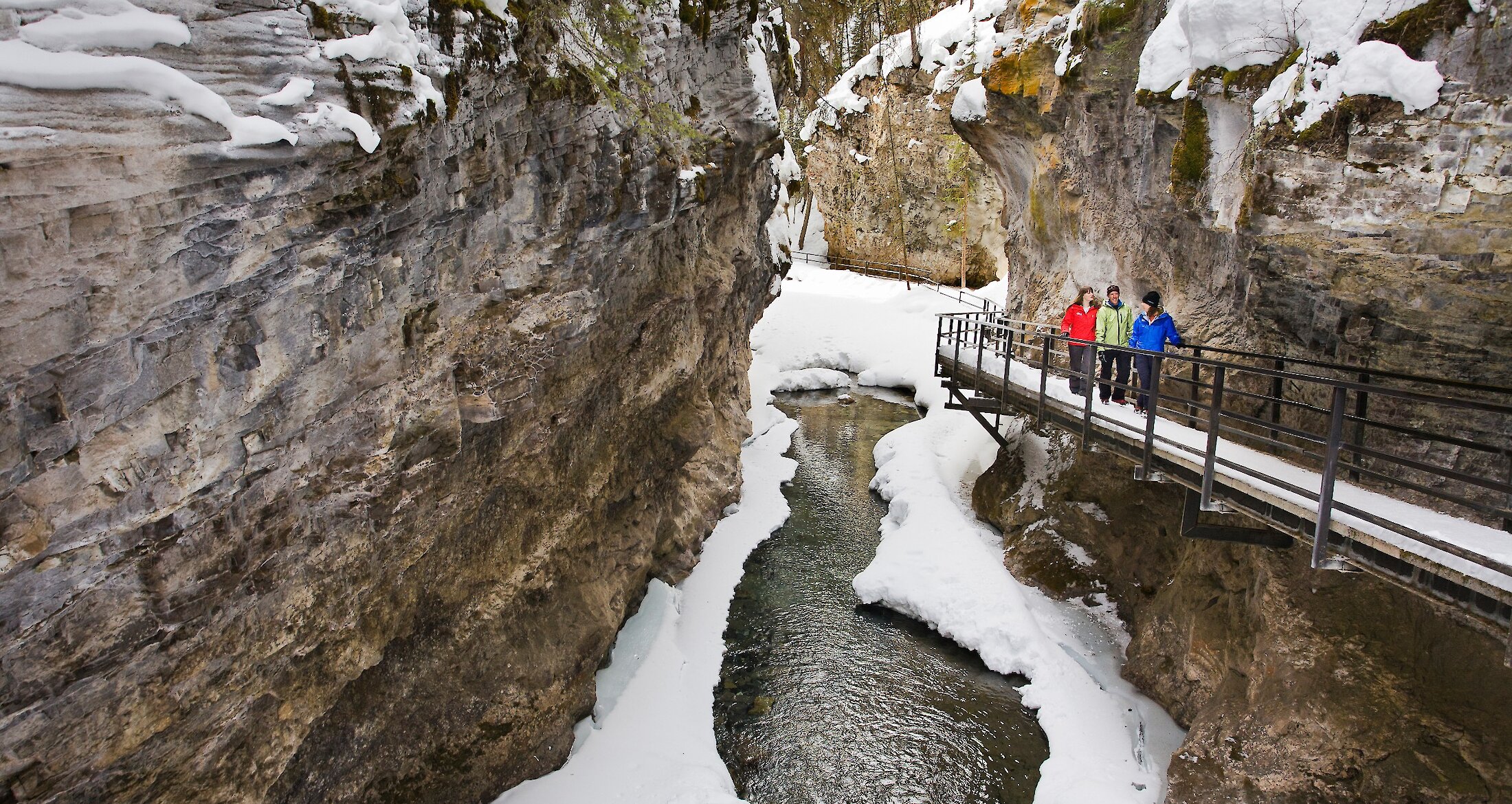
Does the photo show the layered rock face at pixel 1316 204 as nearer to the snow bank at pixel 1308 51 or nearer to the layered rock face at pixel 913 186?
the snow bank at pixel 1308 51

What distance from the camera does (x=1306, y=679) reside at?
7.14 m

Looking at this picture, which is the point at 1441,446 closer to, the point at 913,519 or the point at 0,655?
the point at 913,519

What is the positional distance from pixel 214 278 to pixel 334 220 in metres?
0.94

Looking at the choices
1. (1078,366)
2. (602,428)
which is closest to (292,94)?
(602,428)

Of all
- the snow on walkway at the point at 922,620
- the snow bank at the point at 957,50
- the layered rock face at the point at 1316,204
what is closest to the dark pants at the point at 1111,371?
the layered rock face at the point at 1316,204

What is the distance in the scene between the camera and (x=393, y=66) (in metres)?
5.47

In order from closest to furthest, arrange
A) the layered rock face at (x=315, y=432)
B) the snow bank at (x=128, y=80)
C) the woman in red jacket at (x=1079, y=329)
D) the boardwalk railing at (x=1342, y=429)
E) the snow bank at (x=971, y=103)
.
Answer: the snow bank at (x=128, y=80)
the layered rock face at (x=315, y=432)
the boardwalk railing at (x=1342, y=429)
the woman in red jacket at (x=1079, y=329)
the snow bank at (x=971, y=103)

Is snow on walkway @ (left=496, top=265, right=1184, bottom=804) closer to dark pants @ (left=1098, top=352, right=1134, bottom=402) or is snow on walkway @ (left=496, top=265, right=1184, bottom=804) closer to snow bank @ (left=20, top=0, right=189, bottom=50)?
dark pants @ (left=1098, top=352, right=1134, bottom=402)

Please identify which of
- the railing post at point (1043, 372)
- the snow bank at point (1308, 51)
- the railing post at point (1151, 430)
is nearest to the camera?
the snow bank at point (1308, 51)

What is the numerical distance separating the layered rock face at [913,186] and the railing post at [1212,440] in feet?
86.2

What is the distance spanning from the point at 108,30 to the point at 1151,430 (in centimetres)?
822

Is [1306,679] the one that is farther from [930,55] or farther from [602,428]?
[930,55]

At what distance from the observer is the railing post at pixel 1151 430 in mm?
7355

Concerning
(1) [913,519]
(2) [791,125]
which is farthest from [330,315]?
(2) [791,125]
